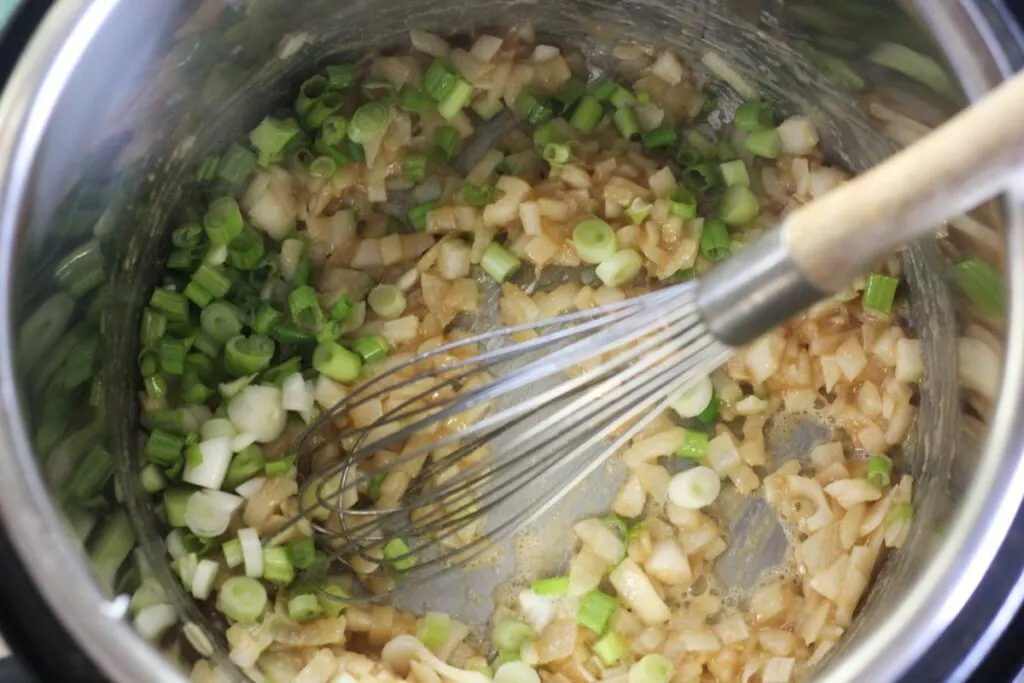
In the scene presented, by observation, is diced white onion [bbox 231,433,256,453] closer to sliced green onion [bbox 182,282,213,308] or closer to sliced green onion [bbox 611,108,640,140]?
sliced green onion [bbox 182,282,213,308]

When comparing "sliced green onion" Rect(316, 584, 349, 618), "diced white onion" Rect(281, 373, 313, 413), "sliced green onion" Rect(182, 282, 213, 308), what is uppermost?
"sliced green onion" Rect(182, 282, 213, 308)

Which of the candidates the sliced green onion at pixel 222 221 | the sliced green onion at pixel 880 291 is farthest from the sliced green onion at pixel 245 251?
the sliced green onion at pixel 880 291

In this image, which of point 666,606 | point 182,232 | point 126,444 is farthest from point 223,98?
point 666,606

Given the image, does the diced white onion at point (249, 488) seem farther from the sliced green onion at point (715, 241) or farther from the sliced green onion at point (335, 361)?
the sliced green onion at point (715, 241)

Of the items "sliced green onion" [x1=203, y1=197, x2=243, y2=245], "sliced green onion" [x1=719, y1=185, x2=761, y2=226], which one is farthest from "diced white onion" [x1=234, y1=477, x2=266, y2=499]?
"sliced green onion" [x1=719, y1=185, x2=761, y2=226]

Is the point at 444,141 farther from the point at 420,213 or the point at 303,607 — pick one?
the point at 303,607

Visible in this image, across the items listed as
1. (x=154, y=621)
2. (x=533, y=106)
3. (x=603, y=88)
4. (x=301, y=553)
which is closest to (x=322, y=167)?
(x=533, y=106)

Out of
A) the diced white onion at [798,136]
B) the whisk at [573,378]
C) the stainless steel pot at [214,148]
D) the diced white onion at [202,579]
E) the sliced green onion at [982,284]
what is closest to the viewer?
the whisk at [573,378]
